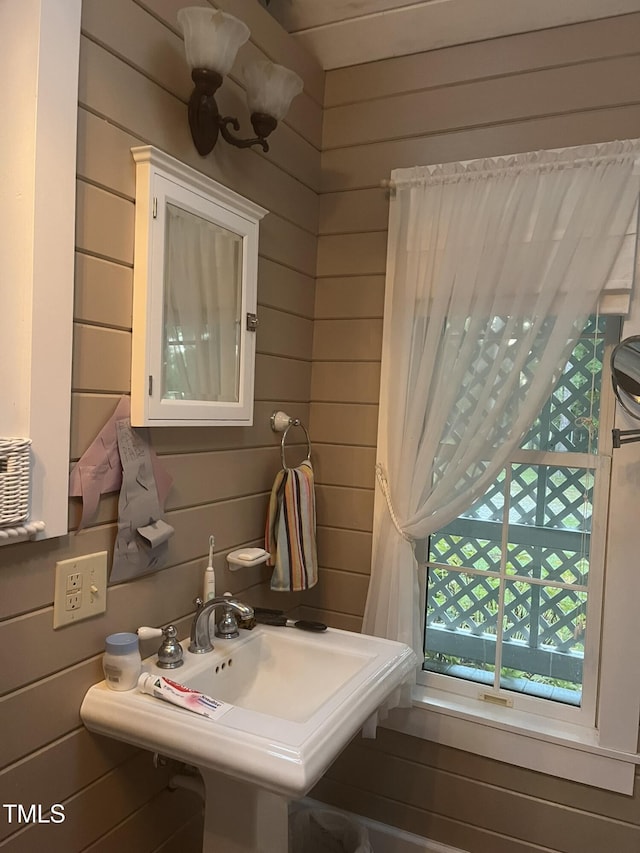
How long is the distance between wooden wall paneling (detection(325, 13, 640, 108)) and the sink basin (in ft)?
5.23

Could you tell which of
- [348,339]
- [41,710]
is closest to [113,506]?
[41,710]

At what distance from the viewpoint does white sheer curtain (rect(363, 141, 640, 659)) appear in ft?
5.17

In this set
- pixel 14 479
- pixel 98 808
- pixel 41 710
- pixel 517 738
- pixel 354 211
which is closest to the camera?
pixel 14 479

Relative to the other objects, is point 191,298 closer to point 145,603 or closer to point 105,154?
→ point 105,154

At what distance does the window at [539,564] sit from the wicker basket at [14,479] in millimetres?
1231

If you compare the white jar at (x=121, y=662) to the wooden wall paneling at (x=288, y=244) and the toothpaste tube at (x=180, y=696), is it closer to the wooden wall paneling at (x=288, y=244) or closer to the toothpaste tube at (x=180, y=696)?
the toothpaste tube at (x=180, y=696)

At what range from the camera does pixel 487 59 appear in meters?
1.75

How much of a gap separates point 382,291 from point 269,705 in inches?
47.3

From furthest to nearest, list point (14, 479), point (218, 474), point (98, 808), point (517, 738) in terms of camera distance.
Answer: point (517, 738) < point (218, 474) < point (98, 808) < point (14, 479)

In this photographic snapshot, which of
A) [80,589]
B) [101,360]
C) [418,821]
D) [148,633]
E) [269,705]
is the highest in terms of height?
[101,360]

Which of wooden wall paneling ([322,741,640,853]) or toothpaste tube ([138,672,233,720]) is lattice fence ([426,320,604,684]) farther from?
toothpaste tube ([138,672,233,720])

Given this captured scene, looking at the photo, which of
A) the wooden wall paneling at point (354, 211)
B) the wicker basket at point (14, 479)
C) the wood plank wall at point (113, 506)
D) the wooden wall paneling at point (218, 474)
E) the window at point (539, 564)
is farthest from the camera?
the wooden wall paneling at point (354, 211)

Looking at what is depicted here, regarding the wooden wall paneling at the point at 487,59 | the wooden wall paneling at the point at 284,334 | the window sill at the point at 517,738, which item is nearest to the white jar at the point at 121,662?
the wooden wall paneling at the point at 284,334

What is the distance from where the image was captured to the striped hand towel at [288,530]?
1750mm
